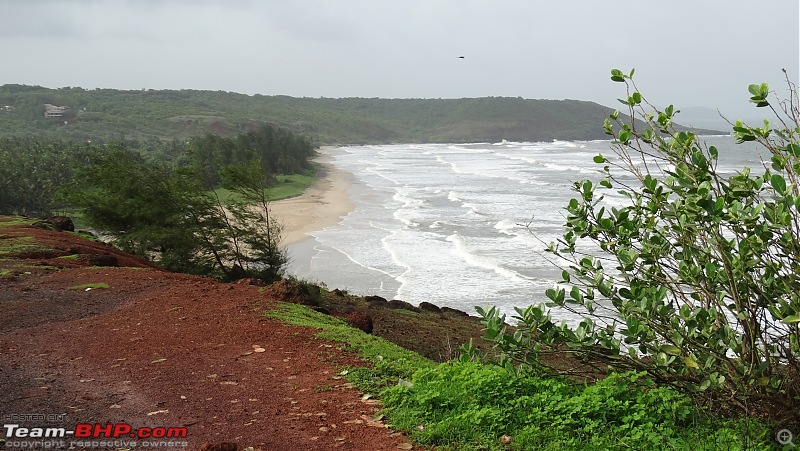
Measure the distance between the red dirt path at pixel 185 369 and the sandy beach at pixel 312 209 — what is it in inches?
795

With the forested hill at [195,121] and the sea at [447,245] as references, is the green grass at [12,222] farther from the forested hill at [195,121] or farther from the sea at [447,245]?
the forested hill at [195,121]

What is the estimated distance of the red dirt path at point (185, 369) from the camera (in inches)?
212

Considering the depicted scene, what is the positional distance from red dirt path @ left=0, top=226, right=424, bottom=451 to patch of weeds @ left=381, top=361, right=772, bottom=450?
16.7 inches

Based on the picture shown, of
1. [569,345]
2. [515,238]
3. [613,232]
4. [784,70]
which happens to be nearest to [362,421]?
[569,345]

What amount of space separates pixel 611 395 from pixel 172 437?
3.49 metres

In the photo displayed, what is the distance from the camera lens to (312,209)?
140 feet

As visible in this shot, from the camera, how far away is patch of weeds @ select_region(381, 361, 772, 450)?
464 cm

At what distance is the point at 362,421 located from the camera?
544 cm

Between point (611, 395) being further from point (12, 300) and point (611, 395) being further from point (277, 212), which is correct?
point (277, 212)

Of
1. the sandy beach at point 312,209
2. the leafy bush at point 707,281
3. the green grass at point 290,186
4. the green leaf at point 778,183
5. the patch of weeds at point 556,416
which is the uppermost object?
the green leaf at point 778,183

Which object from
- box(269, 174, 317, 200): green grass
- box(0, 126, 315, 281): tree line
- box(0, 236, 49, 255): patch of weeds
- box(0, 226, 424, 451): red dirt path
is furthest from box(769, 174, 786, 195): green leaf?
box(269, 174, 317, 200): green grass

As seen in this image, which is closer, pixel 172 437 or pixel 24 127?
pixel 172 437

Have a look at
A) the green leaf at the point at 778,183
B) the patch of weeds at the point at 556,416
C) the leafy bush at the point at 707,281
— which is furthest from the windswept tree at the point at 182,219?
the green leaf at the point at 778,183

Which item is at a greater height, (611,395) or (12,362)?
(611,395)
